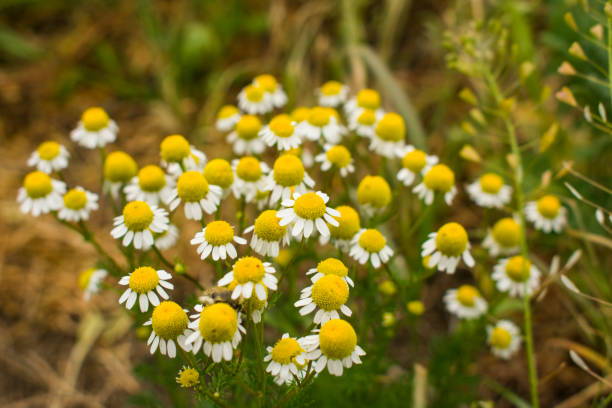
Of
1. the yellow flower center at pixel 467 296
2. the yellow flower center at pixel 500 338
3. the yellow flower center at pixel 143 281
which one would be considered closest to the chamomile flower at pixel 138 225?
the yellow flower center at pixel 143 281

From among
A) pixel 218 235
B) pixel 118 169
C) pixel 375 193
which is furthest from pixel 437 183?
pixel 118 169

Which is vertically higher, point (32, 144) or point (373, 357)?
point (32, 144)

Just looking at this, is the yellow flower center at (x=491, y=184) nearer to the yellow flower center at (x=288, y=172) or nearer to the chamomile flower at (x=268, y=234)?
the yellow flower center at (x=288, y=172)

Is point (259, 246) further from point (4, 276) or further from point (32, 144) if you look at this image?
point (32, 144)

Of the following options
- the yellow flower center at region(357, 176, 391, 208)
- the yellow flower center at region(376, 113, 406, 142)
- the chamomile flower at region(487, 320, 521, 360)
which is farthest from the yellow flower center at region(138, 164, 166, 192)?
the chamomile flower at region(487, 320, 521, 360)

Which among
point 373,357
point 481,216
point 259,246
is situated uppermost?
point 259,246

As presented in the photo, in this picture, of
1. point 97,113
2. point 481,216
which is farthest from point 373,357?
point 481,216
